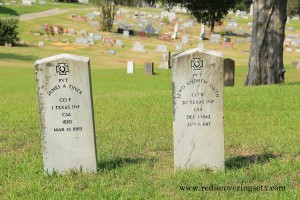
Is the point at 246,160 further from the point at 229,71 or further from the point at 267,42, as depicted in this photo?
the point at 229,71

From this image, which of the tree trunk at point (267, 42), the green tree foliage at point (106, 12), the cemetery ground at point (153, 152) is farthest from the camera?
the green tree foliage at point (106, 12)

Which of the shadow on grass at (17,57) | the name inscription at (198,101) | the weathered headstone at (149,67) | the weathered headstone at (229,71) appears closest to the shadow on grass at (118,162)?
the name inscription at (198,101)

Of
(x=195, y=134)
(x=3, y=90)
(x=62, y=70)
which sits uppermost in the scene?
(x=62, y=70)

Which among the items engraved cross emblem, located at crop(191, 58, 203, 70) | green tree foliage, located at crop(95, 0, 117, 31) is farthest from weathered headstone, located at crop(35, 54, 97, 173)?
green tree foliage, located at crop(95, 0, 117, 31)

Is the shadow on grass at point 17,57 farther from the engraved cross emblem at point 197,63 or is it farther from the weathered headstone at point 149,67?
the engraved cross emblem at point 197,63

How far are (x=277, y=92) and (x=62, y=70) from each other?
860 cm

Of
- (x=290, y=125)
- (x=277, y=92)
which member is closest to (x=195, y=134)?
(x=290, y=125)

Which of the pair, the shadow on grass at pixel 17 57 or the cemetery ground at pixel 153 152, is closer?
the cemetery ground at pixel 153 152

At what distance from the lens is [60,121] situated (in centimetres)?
599

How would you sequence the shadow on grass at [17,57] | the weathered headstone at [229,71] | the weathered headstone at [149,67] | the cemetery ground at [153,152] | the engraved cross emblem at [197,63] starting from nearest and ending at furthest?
the cemetery ground at [153,152] → the engraved cross emblem at [197,63] → the weathered headstone at [229,71] → the weathered headstone at [149,67] → the shadow on grass at [17,57]

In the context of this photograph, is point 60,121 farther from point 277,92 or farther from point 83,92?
point 277,92

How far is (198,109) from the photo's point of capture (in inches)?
233

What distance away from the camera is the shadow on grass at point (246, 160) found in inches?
247

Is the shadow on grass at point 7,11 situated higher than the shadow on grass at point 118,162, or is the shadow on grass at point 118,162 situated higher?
the shadow on grass at point 7,11
